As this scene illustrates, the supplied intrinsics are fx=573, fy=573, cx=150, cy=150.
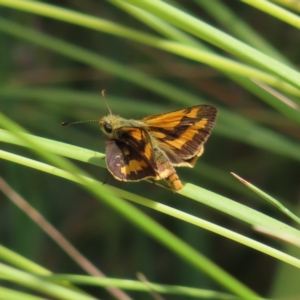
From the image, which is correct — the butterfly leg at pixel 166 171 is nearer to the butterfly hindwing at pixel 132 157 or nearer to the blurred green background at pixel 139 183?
the butterfly hindwing at pixel 132 157

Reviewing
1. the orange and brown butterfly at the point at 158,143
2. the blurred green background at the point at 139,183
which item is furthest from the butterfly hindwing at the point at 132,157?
the blurred green background at the point at 139,183

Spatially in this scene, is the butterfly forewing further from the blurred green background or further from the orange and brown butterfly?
the blurred green background

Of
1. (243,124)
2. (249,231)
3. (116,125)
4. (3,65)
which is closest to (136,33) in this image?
(116,125)

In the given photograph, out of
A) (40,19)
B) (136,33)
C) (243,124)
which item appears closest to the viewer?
(136,33)

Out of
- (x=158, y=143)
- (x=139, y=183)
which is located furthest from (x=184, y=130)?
(x=139, y=183)

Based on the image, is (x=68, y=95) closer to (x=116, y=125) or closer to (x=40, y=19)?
(x=116, y=125)

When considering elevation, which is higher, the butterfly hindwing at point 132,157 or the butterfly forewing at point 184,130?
the butterfly forewing at point 184,130

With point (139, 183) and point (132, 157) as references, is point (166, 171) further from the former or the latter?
point (139, 183)
